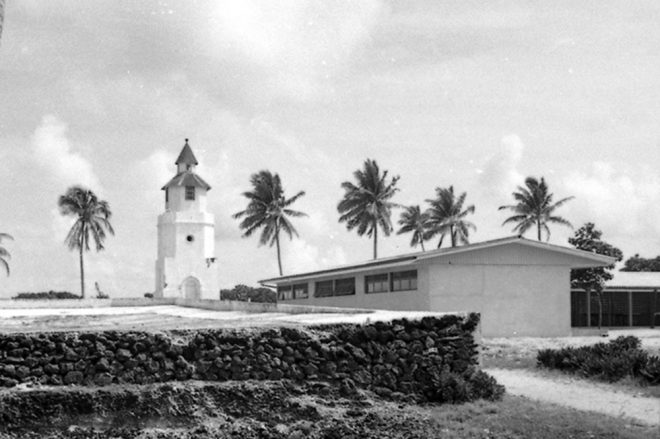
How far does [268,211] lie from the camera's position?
2344 inches

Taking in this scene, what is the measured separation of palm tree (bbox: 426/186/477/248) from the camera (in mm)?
63062

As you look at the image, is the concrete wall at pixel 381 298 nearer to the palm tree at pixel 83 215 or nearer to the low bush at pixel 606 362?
the low bush at pixel 606 362

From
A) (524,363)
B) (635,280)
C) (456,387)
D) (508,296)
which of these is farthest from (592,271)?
(456,387)

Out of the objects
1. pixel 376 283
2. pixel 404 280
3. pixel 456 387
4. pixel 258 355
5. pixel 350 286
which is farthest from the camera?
pixel 350 286

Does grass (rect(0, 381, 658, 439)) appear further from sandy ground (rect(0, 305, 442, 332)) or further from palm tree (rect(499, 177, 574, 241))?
palm tree (rect(499, 177, 574, 241))

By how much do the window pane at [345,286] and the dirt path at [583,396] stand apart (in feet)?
56.6

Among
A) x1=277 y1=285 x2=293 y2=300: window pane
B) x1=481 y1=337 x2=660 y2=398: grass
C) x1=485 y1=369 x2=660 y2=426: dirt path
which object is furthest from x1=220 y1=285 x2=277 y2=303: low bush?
x1=485 y1=369 x2=660 y2=426: dirt path

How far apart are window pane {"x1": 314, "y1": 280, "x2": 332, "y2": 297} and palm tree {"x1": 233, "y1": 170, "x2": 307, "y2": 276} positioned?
59.5 feet

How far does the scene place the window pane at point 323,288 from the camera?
39.9 meters

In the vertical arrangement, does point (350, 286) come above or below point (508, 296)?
above

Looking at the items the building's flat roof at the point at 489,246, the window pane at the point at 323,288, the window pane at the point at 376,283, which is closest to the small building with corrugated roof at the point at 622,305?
the building's flat roof at the point at 489,246

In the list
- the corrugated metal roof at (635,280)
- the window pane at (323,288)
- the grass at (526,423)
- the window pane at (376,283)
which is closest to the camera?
the grass at (526,423)

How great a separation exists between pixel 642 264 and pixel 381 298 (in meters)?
45.7

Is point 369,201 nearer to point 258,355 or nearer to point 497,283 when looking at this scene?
point 497,283
